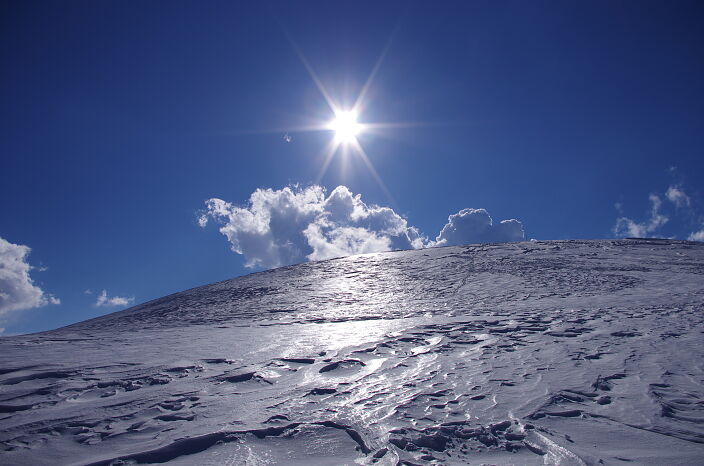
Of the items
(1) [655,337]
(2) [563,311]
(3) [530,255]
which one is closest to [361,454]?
(1) [655,337]

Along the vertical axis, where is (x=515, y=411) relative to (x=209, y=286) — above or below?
below

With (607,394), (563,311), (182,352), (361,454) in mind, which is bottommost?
(361,454)

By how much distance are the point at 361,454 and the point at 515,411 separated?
1585mm

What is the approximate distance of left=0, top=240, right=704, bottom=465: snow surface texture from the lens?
310 centimetres

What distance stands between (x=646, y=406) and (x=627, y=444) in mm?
946

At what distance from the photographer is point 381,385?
4.43m

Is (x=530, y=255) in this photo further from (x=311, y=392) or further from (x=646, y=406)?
(x=311, y=392)

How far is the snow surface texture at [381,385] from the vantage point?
10.2 feet

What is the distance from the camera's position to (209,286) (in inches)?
586

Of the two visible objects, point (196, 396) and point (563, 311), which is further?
point (563, 311)

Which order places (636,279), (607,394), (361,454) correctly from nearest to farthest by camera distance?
(361,454)
(607,394)
(636,279)

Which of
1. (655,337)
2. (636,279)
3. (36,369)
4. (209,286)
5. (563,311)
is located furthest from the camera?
(209,286)

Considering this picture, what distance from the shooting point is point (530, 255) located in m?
15.4

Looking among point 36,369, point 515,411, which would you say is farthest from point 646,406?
point 36,369
